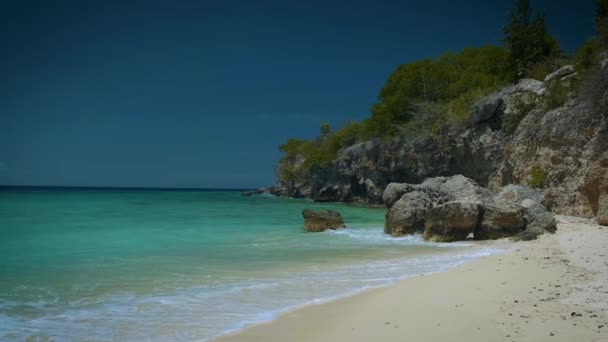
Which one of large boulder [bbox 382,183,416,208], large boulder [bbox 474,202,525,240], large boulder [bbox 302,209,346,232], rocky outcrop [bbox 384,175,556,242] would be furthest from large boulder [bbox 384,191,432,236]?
large boulder [bbox 302,209,346,232]

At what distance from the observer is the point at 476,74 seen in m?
31.3

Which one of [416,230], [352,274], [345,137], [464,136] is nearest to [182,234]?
[416,230]

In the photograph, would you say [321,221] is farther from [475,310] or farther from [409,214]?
[475,310]

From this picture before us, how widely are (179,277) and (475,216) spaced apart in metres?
8.09

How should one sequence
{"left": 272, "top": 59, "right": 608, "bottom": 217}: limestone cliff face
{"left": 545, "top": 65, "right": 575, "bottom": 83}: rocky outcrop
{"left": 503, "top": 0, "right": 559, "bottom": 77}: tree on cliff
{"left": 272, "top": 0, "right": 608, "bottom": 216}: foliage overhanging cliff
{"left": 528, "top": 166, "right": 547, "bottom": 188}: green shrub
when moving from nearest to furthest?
{"left": 272, "top": 59, "right": 608, "bottom": 217}: limestone cliff face < {"left": 272, "top": 0, "right": 608, "bottom": 216}: foliage overhanging cliff < {"left": 528, "top": 166, "right": 547, "bottom": 188}: green shrub < {"left": 545, "top": 65, "right": 575, "bottom": 83}: rocky outcrop < {"left": 503, "top": 0, "right": 559, "bottom": 77}: tree on cliff

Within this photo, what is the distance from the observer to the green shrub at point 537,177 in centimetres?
1538

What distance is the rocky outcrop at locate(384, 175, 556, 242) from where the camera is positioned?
1131 centimetres

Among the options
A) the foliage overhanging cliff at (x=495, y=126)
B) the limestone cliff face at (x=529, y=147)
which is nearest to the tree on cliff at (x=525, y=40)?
the foliage overhanging cliff at (x=495, y=126)

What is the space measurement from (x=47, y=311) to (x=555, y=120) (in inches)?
653

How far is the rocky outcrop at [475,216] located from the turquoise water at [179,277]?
0.77 m

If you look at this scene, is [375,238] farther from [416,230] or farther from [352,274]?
[352,274]

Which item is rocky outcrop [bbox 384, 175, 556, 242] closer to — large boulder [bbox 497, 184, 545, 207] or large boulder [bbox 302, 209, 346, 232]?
large boulder [bbox 497, 184, 545, 207]

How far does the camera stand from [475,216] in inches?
451

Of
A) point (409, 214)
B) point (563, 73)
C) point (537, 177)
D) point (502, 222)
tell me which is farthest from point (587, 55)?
point (409, 214)
